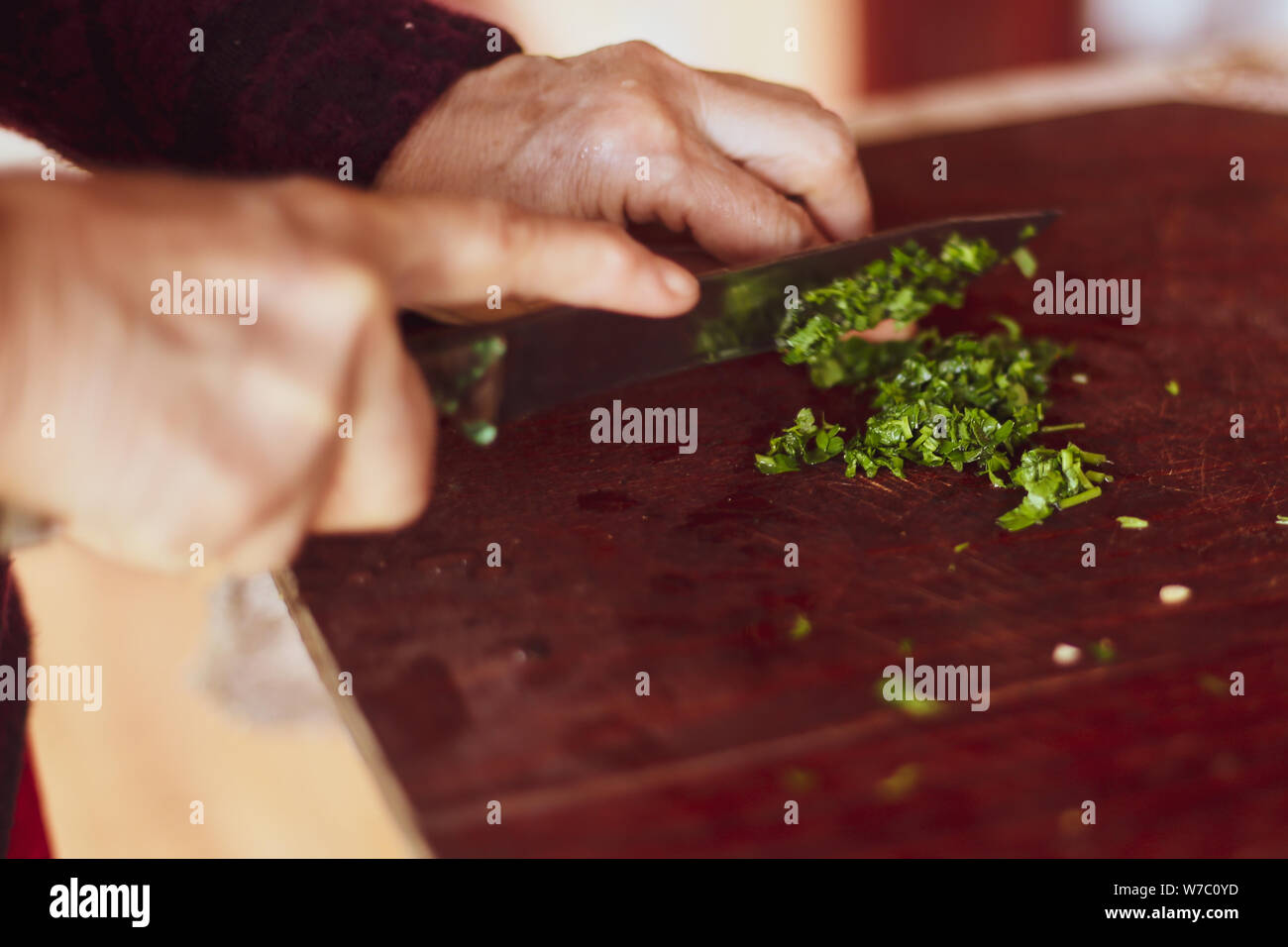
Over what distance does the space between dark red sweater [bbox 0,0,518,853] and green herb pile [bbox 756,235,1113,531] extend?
610mm

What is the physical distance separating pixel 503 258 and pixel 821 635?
43cm

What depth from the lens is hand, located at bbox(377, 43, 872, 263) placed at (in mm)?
1415

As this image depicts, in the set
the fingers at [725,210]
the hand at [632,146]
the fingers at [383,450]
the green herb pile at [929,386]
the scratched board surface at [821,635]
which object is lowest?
the scratched board surface at [821,635]

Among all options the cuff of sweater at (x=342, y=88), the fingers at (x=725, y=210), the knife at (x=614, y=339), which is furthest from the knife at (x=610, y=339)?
the cuff of sweater at (x=342, y=88)

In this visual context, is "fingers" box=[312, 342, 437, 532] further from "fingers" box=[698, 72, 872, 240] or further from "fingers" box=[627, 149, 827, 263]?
"fingers" box=[698, 72, 872, 240]

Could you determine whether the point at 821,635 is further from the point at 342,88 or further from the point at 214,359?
the point at 342,88

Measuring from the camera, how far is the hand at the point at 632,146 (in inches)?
55.7

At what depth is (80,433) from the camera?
762 mm

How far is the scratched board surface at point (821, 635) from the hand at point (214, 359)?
18 cm

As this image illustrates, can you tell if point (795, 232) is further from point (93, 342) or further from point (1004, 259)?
point (93, 342)

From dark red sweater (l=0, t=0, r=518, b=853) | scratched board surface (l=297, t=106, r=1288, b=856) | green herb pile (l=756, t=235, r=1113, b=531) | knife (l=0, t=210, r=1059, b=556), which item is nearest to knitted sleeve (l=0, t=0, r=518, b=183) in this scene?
dark red sweater (l=0, t=0, r=518, b=853)

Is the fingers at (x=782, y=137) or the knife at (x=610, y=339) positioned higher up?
the fingers at (x=782, y=137)

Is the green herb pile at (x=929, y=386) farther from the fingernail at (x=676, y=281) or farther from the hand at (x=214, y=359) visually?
the hand at (x=214, y=359)

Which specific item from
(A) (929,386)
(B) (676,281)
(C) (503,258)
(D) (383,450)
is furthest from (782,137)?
(D) (383,450)
